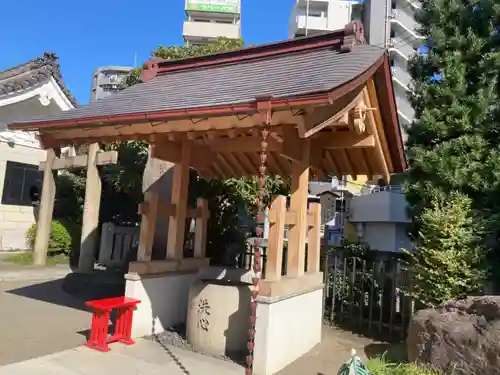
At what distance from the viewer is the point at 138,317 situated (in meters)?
6.18

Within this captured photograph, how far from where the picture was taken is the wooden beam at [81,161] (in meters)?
11.2

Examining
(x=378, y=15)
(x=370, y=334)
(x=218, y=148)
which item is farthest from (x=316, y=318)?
(x=378, y=15)

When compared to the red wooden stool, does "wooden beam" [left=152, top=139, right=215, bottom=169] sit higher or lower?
higher

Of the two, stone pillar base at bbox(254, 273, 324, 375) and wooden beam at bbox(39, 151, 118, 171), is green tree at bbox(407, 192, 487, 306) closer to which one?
stone pillar base at bbox(254, 273, 324, 375)

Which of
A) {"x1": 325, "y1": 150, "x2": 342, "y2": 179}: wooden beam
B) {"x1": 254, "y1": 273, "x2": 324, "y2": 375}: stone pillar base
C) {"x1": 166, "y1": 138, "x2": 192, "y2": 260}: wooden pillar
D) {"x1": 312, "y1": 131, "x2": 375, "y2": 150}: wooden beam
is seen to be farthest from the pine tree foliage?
{"x1": 166, "y1": 138, "x2": 192, "y2": 260}: wooden pillar

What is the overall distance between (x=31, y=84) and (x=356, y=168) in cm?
1323

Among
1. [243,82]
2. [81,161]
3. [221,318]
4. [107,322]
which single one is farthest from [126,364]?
[81,161]

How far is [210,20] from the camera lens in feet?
172

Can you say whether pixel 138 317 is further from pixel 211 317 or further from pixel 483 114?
pixel 483 114

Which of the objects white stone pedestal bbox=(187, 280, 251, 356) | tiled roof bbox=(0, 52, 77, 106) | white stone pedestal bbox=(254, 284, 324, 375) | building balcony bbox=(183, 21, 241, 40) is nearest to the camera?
white stone pedestal bbox=(254, 284, 324, 375)

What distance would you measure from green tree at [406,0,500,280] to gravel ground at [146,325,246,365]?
14.4 ft

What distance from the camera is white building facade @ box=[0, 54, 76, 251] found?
48.3ft

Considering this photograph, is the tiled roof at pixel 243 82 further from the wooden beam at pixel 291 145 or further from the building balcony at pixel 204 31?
the building balcony at pixel 204 31

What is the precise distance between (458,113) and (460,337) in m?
4.62
